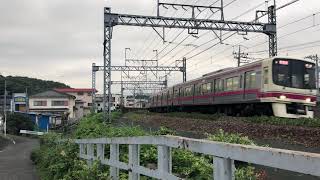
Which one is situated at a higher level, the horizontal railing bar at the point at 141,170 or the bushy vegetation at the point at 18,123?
the horizontal railing bar at the point at 141,170

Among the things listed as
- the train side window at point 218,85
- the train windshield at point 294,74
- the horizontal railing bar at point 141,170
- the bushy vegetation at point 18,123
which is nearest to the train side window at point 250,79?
the train windshield at point 294,74

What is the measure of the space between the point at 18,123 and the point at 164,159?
7138cm

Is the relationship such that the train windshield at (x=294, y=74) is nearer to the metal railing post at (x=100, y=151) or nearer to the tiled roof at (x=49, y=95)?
the metal railing post at (x=100, y=151)

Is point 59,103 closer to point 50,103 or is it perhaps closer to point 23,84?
point 50,103

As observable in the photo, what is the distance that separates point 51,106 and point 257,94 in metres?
81.6

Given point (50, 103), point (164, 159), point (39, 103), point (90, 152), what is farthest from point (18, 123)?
point (164, 159)

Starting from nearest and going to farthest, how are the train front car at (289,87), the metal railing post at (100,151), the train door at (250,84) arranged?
1. the metal railing post at (100,151)
2. the train front car at (289,87)
3. the train door at (250,84)

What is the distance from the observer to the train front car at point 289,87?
19969 mm

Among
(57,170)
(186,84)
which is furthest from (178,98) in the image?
(57,170)

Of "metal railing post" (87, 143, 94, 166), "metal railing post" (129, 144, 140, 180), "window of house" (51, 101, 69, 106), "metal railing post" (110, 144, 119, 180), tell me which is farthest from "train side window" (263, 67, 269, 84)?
"window of house" (51, 101, 69, 106)

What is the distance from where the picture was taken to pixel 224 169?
4004 mm

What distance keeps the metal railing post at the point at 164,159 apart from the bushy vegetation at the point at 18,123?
7036 cm

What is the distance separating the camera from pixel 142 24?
98.5 feet

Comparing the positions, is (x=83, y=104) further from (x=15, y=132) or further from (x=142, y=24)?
(x=142, y=24)
